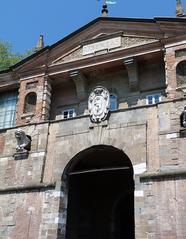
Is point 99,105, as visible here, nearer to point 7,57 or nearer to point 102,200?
point 102,200

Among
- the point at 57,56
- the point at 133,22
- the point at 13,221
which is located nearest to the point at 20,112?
the point at 57,56

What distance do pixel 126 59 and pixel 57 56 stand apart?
340 cm

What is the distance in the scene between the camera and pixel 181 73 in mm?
14570

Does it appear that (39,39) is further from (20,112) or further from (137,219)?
(137,219)

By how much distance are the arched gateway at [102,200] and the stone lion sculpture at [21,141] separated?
86.8 inches

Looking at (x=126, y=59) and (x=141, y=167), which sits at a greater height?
(x=126, y=59)

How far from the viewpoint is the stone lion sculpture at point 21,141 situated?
15109mm

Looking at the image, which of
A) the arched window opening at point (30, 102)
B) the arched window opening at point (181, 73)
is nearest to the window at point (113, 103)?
the arched window opening at point (181, 73)

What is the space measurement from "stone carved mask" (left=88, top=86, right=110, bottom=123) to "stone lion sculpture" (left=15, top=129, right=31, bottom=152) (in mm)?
2897

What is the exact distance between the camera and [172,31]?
15.2 m

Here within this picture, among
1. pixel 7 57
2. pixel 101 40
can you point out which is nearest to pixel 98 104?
pixel 101 40

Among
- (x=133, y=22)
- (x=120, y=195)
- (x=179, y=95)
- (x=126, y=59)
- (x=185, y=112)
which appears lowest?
(x=120, y=195)

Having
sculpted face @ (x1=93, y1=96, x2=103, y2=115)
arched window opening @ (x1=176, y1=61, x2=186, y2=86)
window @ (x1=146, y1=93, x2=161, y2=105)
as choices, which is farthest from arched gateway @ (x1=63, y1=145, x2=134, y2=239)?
arched window opening @ (x1=176, y1=61, x2=186, y2=86)

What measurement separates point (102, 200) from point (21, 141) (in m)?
4.68
